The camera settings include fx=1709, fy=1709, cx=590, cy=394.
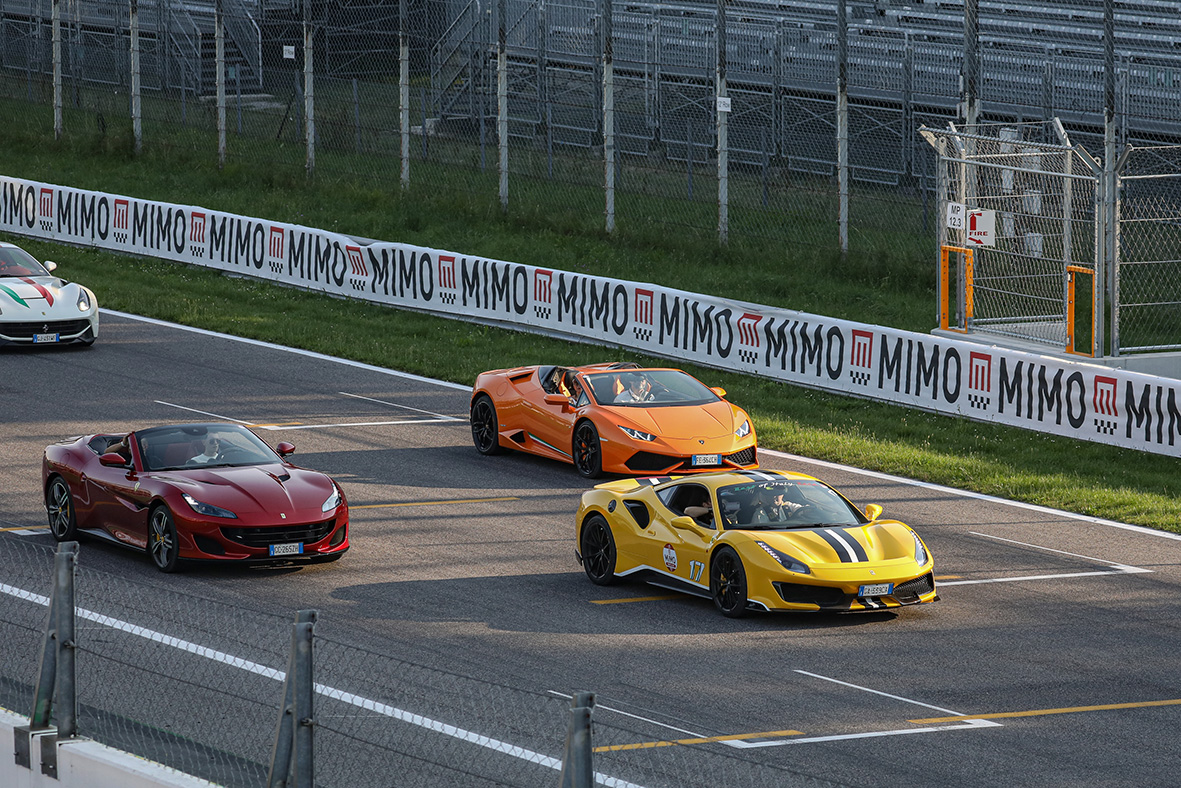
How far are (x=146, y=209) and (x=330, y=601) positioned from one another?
20602 millimetres

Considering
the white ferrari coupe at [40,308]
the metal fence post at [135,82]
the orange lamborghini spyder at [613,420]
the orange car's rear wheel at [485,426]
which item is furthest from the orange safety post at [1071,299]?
the metal fence post at [135,82]

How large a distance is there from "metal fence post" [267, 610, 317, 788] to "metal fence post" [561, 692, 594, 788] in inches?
53.0

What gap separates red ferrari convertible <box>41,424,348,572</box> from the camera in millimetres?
14477

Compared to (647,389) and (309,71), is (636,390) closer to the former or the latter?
(647,389)

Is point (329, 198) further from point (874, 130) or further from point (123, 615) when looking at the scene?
point (123, 615)

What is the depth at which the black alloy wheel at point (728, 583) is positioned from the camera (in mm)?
13523

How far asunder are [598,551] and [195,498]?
348 centimetres

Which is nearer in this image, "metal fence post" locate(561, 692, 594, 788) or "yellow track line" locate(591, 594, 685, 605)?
"metal fence post" locate(561, 692, 594, 788)

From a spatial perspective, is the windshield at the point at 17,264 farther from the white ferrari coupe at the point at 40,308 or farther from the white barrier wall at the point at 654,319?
the white barrier wall at the point at 654,319

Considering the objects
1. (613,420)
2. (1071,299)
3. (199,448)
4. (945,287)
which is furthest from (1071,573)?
(945,287)

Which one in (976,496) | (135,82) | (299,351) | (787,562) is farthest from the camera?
(135,82)

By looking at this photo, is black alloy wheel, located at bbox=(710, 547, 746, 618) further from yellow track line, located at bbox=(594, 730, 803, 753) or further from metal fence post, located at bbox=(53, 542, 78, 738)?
metal fence post, located at bbox=(53, 542, 78, 738)

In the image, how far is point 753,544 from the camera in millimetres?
13461

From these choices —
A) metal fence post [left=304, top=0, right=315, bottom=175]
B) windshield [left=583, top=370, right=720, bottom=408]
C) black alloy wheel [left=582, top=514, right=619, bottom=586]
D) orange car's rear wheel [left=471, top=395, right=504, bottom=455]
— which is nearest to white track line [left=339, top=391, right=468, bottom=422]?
orange car's rear wheel [left=471, top=395, right=504, bottom=455]
